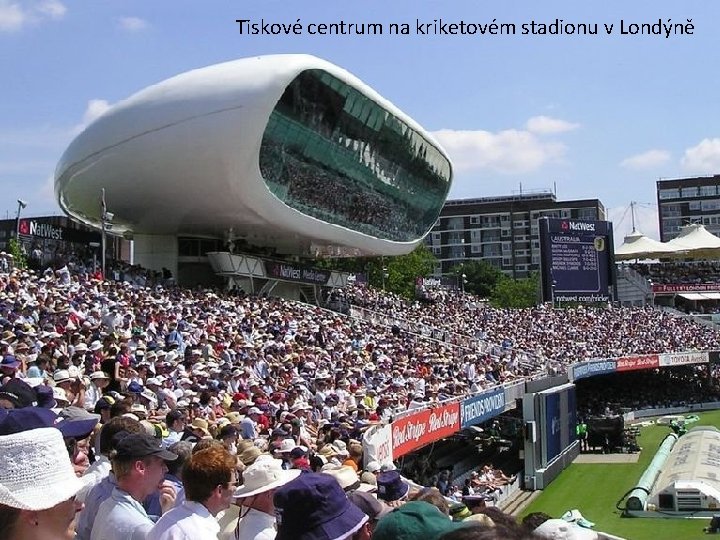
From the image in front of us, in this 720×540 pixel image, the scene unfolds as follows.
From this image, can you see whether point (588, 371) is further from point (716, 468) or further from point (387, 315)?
point (716, 468)

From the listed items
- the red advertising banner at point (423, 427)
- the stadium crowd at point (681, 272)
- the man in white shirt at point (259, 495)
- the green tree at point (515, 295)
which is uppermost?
the stadium crowd at point (681, 272)

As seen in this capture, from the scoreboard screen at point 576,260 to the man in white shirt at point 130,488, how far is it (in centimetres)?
5243

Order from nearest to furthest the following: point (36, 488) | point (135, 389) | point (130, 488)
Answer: point (36, 488), point (130, 488), point (135, 389)

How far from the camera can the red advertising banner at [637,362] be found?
47.8 m

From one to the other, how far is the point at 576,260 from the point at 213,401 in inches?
1804

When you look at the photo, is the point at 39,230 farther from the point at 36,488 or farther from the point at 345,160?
the point at 36,488

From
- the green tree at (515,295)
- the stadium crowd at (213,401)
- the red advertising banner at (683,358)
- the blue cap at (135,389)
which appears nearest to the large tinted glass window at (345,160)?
the stadium crowd at (213,401)

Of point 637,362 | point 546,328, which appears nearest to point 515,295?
point 546,328

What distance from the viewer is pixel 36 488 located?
317 cm

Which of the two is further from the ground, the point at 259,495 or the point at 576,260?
the point at 576,260

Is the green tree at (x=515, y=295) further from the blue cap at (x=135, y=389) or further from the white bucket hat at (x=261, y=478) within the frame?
the white bucket hat at (x=261, y=478)

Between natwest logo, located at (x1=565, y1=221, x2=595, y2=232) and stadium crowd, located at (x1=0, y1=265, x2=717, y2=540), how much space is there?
8.34 m

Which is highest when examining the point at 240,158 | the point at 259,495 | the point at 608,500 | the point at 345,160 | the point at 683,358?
the point at 345,160

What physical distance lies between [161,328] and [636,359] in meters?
32.9
